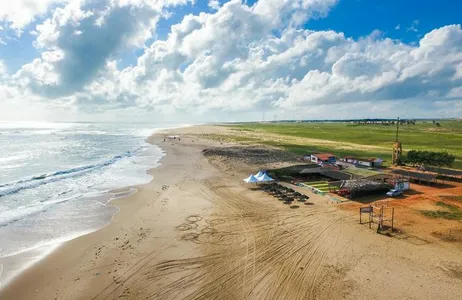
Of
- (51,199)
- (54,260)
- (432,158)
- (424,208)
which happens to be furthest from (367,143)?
(54,260)

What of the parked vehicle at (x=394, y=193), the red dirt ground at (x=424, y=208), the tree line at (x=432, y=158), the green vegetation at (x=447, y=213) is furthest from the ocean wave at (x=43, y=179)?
the tree line at (x=432, y=158)

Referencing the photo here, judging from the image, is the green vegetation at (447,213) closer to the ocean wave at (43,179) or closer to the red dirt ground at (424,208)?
the red dirt ground at (424,208)

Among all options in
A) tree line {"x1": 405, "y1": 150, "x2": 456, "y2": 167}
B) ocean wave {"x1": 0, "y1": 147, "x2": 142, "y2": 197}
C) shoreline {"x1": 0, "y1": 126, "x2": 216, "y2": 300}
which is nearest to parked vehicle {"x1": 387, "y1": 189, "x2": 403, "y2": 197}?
tree line {"x1": 405, "y1": 150, "x2": 456, "y2": 167}

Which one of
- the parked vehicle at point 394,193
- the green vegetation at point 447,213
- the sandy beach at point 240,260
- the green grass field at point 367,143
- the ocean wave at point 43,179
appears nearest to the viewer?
the sandy beach at point 240,260

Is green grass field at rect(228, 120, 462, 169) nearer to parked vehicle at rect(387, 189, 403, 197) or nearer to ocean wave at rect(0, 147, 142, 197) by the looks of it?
parked vehicle at rect(387, 189, 403, 197)

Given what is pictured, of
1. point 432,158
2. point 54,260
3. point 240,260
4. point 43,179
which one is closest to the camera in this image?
point 240,260

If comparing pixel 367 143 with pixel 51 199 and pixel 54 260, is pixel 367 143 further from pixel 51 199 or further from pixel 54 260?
pixel 54 260
